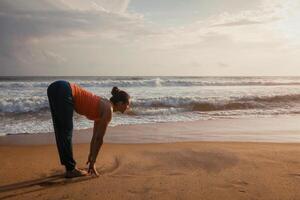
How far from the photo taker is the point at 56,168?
15.6 ft

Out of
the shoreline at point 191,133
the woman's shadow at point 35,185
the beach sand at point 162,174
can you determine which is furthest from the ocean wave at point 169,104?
the woman's shadow at point 35,185

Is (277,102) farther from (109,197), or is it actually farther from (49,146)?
(109,197)

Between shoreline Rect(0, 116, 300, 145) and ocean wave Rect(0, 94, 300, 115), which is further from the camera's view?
ocean wave Rect(0, 94, 300, 115)

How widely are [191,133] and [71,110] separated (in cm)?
Answer: 492

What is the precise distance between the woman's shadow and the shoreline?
3.14 metres

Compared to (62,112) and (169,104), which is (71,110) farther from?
(169,104)

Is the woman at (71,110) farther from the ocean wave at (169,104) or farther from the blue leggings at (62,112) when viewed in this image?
the ocean wave at (169,104)

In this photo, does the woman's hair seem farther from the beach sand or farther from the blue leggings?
the beach sand

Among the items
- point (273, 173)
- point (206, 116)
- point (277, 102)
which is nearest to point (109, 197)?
point (273, 173)

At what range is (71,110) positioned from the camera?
413 cm

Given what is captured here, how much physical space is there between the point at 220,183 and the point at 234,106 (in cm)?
1175

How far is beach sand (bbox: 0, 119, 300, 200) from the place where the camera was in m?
3.60

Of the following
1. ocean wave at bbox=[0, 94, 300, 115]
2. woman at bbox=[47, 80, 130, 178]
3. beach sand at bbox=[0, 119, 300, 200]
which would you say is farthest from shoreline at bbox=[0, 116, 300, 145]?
ocean wave at bbox=[0, 94, 300, 115]

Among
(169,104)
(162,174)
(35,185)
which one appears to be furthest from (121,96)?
(169,104)
